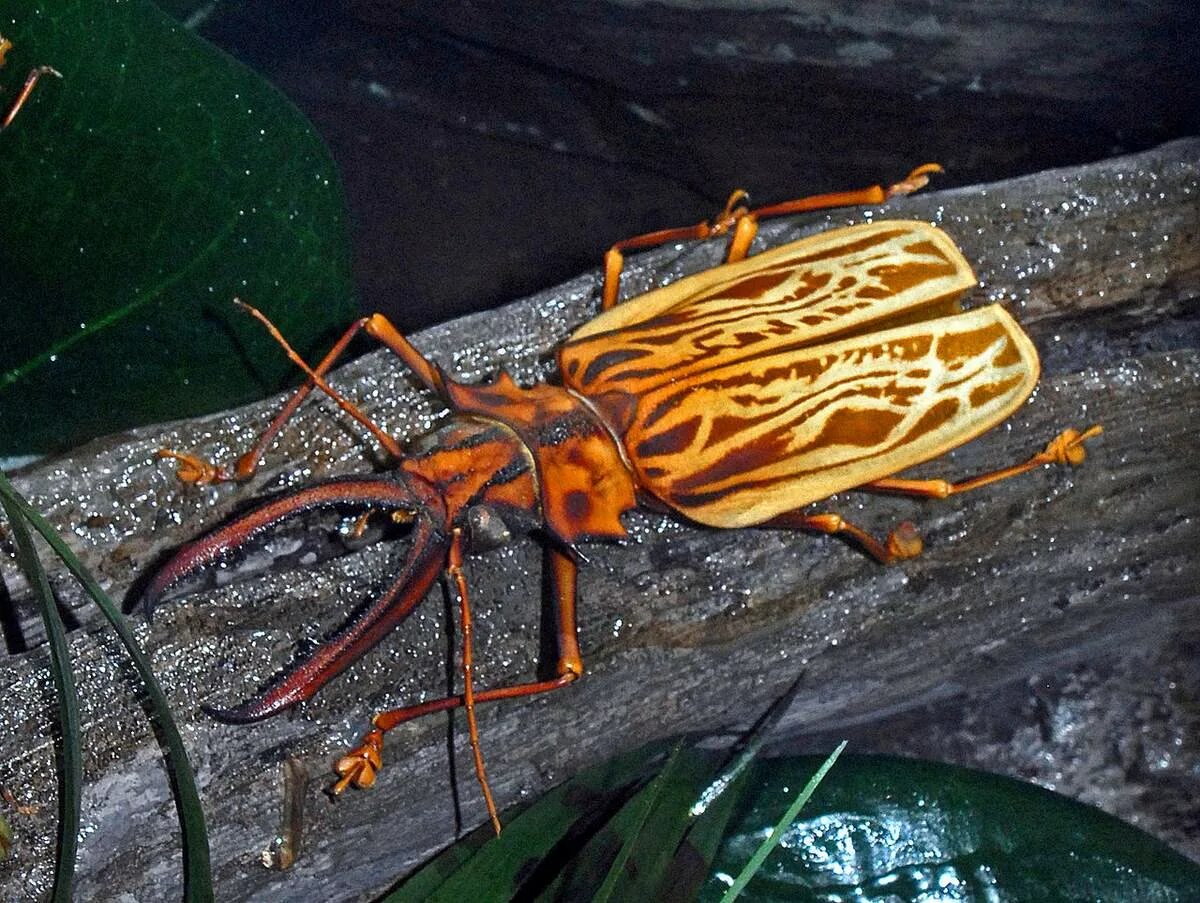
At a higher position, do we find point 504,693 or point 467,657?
point 467,657

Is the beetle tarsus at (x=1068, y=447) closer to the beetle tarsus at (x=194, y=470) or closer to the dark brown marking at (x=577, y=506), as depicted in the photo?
the dark brown marking at (x=577, y=506)

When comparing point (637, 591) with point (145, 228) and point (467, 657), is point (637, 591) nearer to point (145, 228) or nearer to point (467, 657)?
point (467, 657)

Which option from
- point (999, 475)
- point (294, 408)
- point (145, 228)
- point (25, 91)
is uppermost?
point (25, 91)

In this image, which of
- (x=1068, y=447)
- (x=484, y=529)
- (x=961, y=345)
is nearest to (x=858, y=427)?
(x=961, y=345)

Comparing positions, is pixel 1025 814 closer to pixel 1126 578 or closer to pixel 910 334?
pixel 1126 578

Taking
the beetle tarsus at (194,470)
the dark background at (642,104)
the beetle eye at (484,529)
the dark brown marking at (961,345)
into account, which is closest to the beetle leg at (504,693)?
the beetle eye at (484,529)

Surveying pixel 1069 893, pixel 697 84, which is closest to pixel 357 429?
pixel 697 84

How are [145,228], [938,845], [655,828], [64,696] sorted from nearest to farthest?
[64,696] < [655,828] < [938,845] < [145,228]
